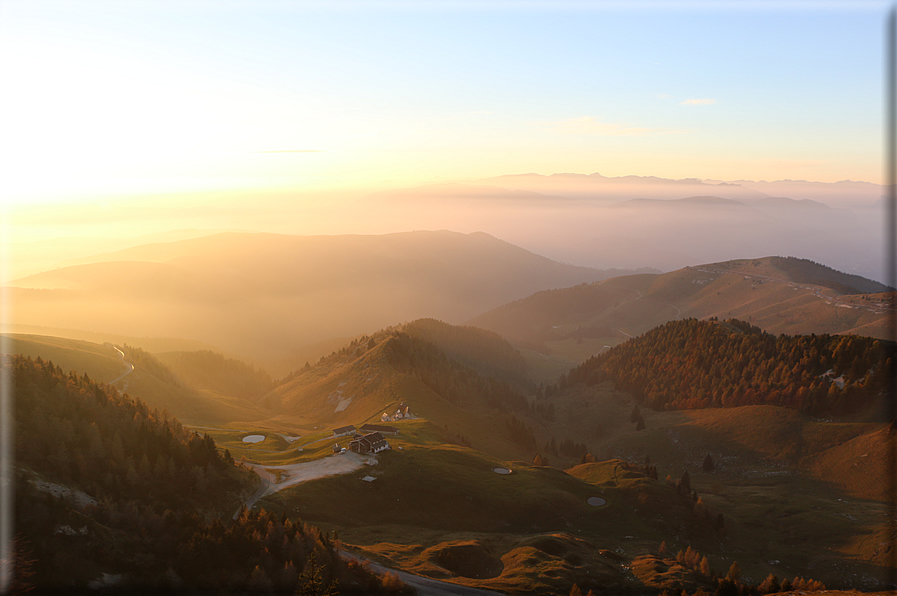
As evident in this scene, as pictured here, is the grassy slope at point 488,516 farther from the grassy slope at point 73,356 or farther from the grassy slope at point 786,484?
the grassy slope at point 73,356

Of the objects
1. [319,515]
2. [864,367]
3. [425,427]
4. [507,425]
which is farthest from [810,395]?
[319,515]

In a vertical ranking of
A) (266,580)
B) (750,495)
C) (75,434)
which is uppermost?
(75,434)

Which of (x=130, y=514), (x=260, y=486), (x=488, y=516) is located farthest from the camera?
(x=488, y=516)

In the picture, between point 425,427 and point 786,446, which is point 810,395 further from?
point 425,427

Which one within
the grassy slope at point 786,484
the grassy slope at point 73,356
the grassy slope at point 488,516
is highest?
the grassy slope at point 73,356

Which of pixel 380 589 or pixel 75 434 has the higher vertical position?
pixel 75 434

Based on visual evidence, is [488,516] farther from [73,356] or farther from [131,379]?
[73,356]

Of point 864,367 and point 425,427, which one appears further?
point 864,367

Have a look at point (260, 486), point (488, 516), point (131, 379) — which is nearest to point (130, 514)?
point (260, 486)

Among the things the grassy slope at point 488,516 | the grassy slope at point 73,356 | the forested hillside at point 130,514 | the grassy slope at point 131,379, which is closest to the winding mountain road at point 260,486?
the forested hillside at point 130,514
